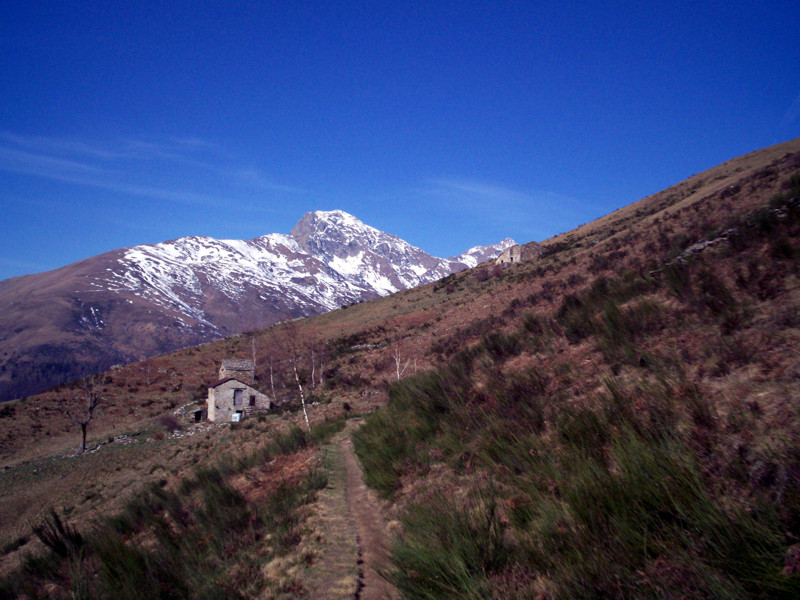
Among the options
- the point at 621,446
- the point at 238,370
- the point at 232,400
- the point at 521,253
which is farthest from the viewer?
the point at 521,253

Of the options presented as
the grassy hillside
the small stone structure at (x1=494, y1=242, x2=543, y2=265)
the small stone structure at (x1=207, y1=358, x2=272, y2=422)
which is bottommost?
the small stone structure at (x1=207, y1=358, x2=272, y2=422)

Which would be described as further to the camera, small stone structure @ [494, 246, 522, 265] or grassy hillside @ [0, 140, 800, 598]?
small stone structure @ [494, 246, 522, 265]

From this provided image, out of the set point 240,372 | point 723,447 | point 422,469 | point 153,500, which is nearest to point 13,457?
point 240,372

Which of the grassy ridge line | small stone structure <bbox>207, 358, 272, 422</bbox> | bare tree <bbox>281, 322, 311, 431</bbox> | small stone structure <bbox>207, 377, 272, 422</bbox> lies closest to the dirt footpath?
the grassy ridge line

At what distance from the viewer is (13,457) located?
104 ft

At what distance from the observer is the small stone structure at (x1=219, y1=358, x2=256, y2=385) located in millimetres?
41375

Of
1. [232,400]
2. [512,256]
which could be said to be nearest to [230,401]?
[232,400]

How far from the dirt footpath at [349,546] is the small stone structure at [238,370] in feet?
114

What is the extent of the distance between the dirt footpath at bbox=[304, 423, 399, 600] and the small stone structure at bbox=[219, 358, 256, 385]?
114 ft

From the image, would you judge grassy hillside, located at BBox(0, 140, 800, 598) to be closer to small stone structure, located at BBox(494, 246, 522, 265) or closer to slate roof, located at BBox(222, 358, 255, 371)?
slate roof, located at BBox(222, 358, 255, 371)

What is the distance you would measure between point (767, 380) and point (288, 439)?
1369cm

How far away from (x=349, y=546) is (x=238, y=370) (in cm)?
3907

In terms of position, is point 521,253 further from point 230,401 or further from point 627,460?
point 627,460

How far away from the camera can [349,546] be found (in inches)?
258
